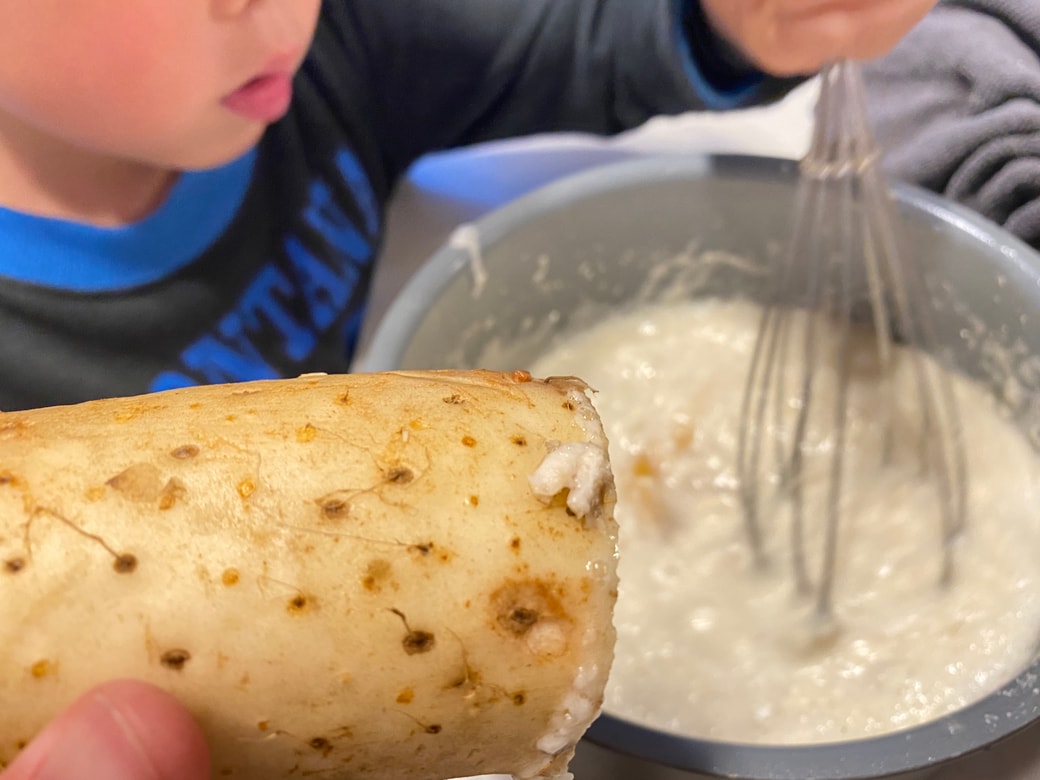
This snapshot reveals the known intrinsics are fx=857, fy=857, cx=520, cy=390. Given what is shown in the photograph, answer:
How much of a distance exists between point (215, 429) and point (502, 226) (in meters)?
0.36

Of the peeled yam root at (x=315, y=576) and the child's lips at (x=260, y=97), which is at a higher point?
the child's lips at (x=260, y=97)

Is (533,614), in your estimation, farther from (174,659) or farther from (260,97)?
(260,97)

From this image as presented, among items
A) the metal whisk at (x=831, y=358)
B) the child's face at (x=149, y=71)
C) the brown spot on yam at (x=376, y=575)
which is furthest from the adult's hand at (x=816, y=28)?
the brown spot on yam at (x=376, y=575)

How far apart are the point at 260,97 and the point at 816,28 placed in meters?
0.29

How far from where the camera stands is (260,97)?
1.46ft

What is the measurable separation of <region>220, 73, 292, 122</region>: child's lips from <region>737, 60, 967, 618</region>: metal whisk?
0.32 meters

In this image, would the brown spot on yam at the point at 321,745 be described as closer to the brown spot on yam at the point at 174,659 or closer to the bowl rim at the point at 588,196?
the brown spot on yam at the point at 174,659

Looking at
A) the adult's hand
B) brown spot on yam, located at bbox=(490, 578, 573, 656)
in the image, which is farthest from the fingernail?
the adult's hand

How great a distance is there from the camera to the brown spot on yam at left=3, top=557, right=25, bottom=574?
0.81 ft

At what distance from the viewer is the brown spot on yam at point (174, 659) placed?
0.82ft

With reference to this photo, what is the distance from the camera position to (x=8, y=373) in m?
0.46

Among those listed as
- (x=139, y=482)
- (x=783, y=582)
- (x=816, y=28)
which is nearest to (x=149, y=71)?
(x=139, y=482)

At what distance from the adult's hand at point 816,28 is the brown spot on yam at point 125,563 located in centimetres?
40

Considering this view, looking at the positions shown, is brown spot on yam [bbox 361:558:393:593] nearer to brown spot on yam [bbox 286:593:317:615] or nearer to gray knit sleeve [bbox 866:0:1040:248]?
brown spot on yam [bbox 286:593:317:615]
